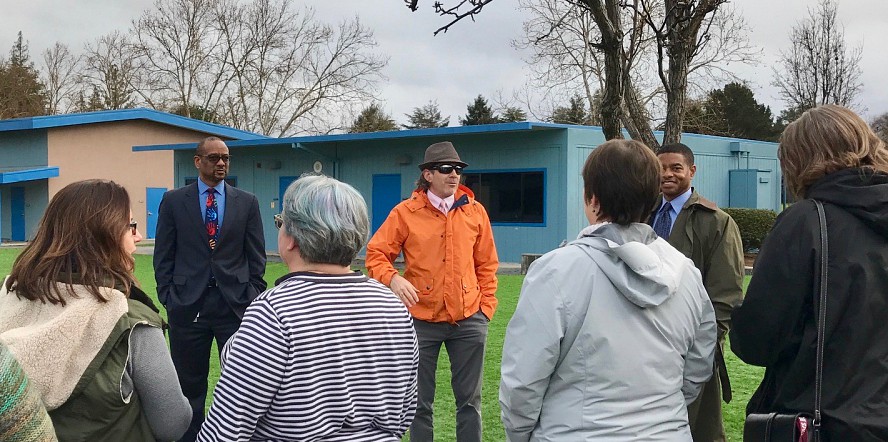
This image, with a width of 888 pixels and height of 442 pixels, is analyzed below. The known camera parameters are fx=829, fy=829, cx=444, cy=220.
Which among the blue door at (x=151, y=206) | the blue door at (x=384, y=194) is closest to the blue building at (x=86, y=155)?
the blue door at (x=151, y=206)

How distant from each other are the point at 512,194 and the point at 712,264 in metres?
16.3

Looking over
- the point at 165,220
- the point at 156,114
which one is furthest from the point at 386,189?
the point at 165,220

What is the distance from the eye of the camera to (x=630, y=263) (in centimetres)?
245

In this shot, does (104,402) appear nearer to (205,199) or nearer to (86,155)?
(205,199)

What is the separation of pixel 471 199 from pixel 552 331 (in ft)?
8.71

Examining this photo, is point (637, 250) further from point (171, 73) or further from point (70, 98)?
point (70, 98)

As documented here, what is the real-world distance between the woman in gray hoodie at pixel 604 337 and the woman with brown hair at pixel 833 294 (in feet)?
0.88

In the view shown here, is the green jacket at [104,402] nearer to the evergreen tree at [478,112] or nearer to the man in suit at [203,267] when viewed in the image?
the man in suit at [203,267]

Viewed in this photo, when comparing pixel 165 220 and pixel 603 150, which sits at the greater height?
pixel 603 150

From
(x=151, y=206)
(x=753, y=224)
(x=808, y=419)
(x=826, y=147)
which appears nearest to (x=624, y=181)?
(x=826, y=147)

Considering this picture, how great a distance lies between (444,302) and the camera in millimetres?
4750

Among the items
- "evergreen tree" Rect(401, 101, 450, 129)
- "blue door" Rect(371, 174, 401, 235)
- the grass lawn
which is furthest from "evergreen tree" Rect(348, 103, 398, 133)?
the grass lawn

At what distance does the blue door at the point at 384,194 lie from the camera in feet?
72.3

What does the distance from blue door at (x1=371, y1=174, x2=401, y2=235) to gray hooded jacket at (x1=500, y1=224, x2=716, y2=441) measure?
19.5 m
